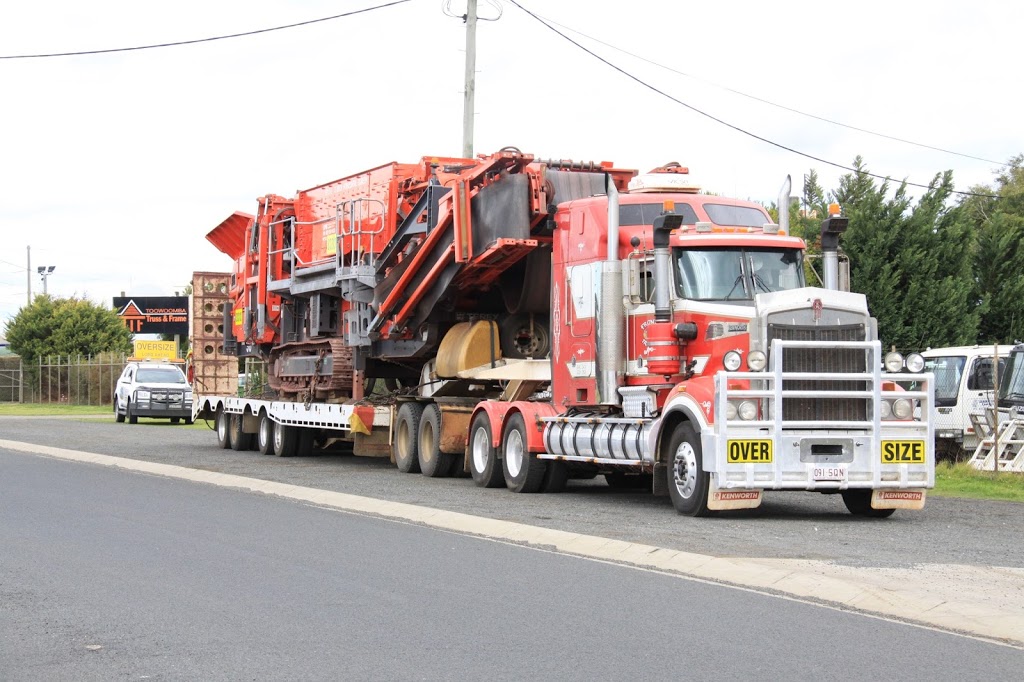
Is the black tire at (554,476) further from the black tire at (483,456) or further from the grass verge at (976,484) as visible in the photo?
the grass verge at (976,484)

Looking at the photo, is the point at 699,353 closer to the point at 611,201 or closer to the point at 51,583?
the point at 611,201

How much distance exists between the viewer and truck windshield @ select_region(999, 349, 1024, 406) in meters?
23.0

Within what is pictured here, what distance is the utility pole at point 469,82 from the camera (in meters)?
29.5

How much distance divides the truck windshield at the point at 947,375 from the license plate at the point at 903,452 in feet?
33.0

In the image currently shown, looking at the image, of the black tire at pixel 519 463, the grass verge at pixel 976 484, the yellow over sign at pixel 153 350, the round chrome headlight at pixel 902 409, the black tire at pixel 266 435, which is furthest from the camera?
the yellow over sign at pixel 153 350

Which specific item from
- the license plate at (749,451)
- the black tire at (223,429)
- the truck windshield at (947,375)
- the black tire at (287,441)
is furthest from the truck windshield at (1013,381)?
the black tire at (223,429)

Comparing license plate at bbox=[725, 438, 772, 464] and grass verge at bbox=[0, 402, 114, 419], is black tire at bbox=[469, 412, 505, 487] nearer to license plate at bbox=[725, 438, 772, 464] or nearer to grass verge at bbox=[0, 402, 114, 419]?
license plate at bbox=[725, 438, 772, 464]

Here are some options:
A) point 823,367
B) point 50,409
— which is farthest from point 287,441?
point 50,409

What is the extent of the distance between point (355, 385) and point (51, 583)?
1373cm

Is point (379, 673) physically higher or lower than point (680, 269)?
lower

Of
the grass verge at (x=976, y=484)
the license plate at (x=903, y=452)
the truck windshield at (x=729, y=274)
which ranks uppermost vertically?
the truck windshield at (x=729, y=274)

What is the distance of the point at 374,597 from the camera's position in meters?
9.31

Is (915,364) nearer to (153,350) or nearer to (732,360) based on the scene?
(732,360)

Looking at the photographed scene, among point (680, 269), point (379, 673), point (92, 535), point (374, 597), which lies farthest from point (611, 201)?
point (379, 673)
